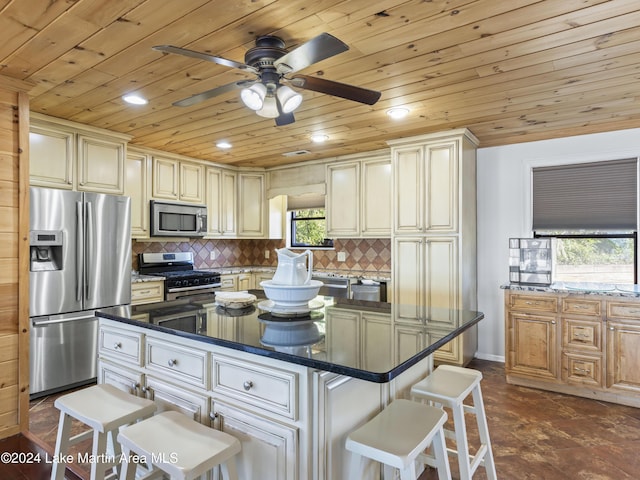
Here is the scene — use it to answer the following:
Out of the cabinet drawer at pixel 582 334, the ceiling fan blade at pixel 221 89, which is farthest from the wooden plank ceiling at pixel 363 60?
the cabinet drawer at pixel 582 334

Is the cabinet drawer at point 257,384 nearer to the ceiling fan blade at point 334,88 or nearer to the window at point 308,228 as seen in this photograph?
the ceiling fan blade at point 334,88

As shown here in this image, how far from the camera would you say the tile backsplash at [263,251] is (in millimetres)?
4887

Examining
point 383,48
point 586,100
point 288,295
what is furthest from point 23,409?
point 586,100

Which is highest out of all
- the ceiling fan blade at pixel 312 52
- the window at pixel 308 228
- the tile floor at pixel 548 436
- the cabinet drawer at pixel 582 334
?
the ceiling fan blade at pixel 312 52

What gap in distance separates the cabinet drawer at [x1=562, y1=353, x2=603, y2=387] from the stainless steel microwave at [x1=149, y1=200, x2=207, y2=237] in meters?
4.08

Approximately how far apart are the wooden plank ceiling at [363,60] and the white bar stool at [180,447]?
5.79 ft

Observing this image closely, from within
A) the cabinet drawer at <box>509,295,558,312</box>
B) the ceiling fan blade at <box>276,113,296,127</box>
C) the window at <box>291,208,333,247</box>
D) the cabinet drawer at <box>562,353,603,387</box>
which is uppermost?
the ceiling fan blade at <box>276,113,296,127</box>

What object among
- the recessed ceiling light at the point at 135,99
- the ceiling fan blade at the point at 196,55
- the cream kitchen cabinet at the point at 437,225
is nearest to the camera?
the ceiling fan blade at the point at 196,55

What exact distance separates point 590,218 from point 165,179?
458 cm

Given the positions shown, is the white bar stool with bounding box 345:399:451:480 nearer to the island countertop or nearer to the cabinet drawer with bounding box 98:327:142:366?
the island countertop

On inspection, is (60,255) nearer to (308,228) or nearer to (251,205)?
(251,205)

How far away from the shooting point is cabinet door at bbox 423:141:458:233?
12.6 feet

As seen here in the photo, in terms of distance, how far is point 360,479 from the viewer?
1.47 meters

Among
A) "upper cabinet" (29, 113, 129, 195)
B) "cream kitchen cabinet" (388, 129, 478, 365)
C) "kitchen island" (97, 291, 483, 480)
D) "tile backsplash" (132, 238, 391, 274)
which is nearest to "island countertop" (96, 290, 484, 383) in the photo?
"kitchen island" (97, 291, 483, 480)
